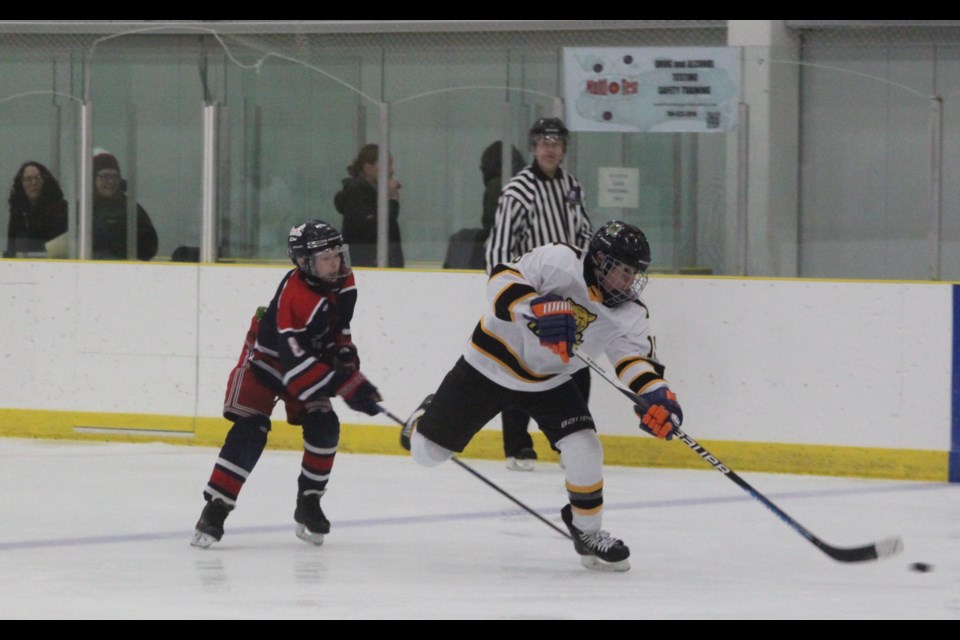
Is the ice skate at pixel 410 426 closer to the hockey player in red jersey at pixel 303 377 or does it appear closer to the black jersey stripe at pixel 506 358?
the hockey player in red jersey at pixel 303 377

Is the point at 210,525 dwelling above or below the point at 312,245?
below

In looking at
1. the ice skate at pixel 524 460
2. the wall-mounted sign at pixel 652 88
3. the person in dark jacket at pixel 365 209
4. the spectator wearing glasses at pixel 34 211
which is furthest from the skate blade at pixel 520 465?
the spectator wearing glasses at pixel 34 211

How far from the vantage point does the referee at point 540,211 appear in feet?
17.3

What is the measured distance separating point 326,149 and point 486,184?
2.17 feet

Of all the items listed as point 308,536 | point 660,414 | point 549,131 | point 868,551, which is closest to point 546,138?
point 549,131

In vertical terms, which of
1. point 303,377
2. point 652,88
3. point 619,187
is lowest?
point 303,377

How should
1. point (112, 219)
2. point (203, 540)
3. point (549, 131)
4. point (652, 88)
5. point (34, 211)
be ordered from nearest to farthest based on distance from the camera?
point (203, 540) < point (549, 131) < point (652, 88) < point (112, 219) < point (34, 211)

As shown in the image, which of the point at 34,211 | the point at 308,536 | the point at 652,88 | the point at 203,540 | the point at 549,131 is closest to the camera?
the point at 203,540

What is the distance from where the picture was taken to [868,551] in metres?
3.50

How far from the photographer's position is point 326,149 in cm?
608

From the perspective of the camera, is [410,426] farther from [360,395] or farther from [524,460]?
[524,460]

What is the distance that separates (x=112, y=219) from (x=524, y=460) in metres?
2.02

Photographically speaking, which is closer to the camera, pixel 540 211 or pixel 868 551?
pixel 868 551

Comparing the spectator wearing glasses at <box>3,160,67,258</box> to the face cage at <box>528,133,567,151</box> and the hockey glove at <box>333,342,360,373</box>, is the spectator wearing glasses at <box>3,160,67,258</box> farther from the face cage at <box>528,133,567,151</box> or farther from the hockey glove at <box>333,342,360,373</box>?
the hockey glove at <box>333,342,360,373</box>
